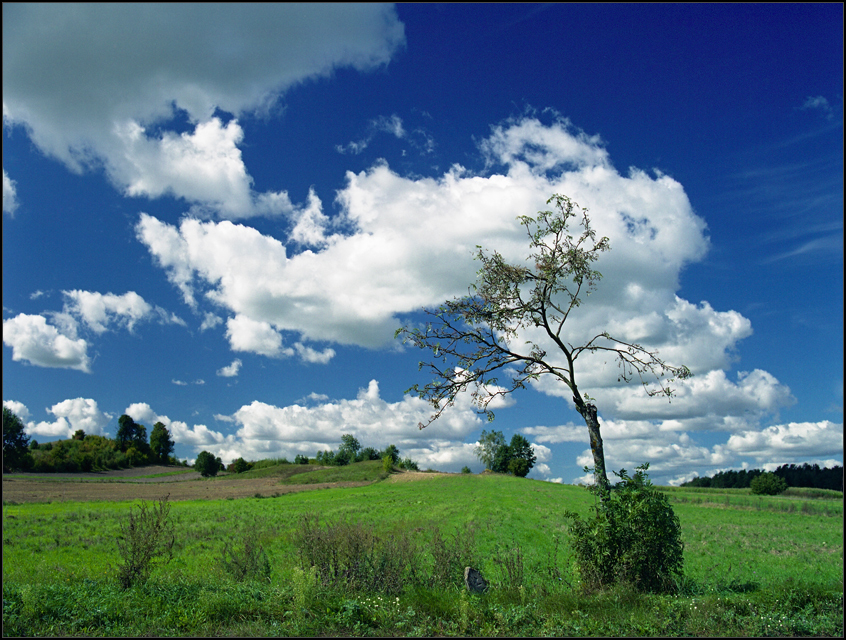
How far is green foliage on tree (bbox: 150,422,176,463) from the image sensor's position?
115 m

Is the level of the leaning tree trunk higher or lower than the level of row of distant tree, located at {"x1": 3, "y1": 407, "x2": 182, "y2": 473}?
higher

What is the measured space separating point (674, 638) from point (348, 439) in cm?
12877

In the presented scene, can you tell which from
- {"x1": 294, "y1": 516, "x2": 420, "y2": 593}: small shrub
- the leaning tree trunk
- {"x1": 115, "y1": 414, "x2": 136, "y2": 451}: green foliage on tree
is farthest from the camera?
{"x1": 115, "y1": 414, "x2": 136, "y2": 451}: green foliage on tree

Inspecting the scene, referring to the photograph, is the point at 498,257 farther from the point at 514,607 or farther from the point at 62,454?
the point at 62,454

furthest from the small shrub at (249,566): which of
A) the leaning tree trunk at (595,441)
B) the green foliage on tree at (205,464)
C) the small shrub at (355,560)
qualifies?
the green foliage on tree at (205,464)

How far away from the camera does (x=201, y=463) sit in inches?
4151

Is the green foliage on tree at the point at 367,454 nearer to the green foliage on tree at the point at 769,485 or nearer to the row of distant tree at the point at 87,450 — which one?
the row of distant tree at the point at 87,450

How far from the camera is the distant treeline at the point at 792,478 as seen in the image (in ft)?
330

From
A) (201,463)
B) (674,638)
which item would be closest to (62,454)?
(201,463)

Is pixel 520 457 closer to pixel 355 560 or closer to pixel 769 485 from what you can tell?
pixel 769 485

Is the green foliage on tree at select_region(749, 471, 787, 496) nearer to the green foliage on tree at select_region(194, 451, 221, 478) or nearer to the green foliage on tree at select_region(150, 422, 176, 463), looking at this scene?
the green foliage on tree at select_region(194, 451, 221, 478)

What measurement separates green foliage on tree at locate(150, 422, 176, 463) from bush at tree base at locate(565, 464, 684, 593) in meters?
125

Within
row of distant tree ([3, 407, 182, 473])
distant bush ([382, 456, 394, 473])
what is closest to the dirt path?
row of distant tree ([3, 407, 182, 473])

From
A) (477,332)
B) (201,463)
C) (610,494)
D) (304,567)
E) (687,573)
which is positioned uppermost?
(477,332)
